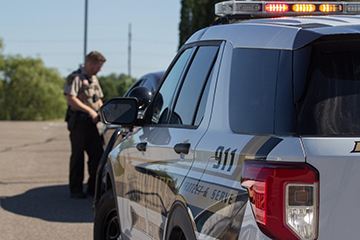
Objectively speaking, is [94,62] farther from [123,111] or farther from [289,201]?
[289,201]

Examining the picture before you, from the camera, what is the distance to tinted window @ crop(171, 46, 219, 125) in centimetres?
351

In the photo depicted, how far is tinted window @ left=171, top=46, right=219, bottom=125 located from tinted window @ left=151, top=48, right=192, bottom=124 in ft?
0.55

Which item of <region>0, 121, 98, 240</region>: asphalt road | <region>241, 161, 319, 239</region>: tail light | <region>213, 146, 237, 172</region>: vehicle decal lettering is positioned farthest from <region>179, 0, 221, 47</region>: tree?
<region>241, 161, 319, 239</region>: tail light

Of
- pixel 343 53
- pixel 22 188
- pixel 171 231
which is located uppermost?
pixel 343 53

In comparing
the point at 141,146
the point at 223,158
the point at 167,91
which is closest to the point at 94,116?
the point at 141,146

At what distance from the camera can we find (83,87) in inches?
368

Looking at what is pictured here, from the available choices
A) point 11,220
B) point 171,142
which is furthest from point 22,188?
point 171,142

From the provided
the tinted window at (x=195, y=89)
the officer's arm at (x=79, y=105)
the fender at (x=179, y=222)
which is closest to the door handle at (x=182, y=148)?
the tinted window at (x=195, y=89)

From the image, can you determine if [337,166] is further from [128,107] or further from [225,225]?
[128,107]

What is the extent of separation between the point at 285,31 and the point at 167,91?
1540mm

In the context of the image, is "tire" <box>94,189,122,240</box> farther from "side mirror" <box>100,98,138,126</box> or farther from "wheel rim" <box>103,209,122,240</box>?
"side mirror" <box>100,98,138,126</box>

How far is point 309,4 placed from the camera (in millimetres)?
3988

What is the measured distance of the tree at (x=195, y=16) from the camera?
22.4 m

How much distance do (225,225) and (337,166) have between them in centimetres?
57
